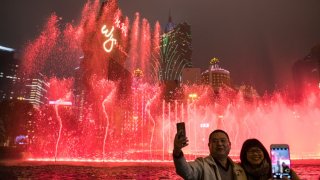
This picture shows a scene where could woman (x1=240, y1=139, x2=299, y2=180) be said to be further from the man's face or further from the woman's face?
the man's face

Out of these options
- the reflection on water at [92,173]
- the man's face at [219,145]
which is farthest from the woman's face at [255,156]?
the reflection on water at [92,173]

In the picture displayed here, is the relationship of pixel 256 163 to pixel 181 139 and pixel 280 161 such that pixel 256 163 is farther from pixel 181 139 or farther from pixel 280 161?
pixel 181 139

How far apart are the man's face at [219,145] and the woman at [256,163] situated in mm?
330

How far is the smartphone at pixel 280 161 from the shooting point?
4.03 meters

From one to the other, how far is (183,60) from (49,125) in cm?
13116

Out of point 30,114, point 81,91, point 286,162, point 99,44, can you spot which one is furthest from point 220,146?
point 81,91

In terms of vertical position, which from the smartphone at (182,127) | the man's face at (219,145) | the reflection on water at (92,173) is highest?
the smartphone at (182,127)

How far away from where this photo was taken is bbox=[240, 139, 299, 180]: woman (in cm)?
421

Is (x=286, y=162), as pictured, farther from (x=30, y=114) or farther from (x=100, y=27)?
(x=100, y=27)

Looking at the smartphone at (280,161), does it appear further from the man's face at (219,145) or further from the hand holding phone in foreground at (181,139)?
the hand holding phone in foreground at (181,139)

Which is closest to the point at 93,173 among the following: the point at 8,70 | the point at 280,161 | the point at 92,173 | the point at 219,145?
the point at 92,173

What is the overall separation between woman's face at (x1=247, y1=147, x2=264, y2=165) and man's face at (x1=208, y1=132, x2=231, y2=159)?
1.09 feet

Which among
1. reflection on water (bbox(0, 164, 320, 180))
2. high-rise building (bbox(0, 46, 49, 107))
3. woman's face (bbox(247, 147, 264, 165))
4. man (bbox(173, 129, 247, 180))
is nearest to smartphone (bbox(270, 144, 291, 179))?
woman's face (bbox(247, 147, 264, 165))

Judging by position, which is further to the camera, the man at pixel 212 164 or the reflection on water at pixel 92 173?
the reflection on water at pixel 92 173
